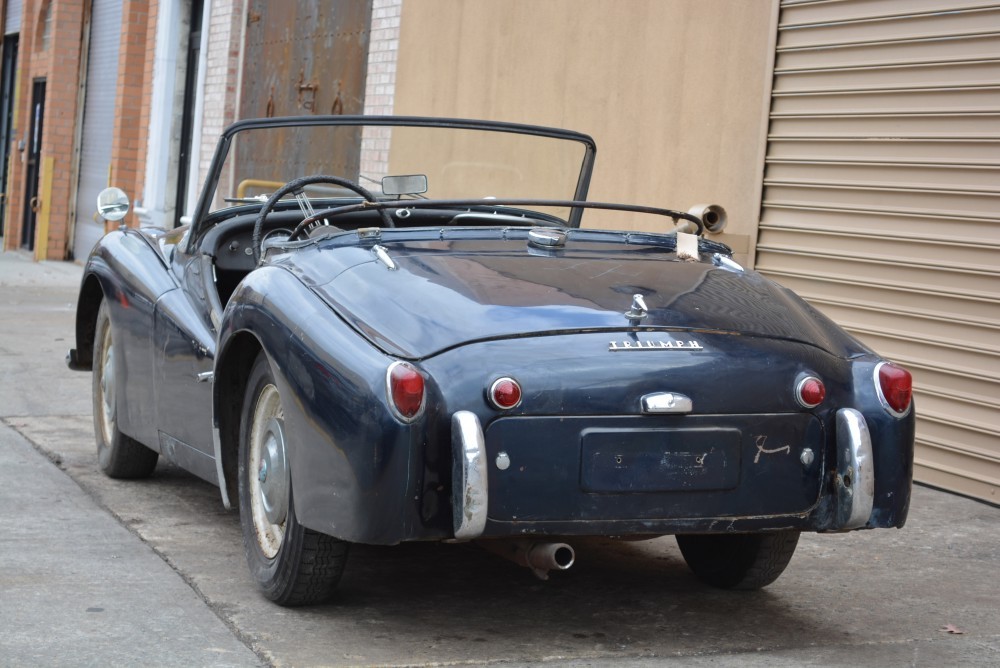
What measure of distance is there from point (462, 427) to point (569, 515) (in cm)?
37

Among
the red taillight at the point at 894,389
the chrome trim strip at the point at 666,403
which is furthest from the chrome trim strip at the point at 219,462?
the red taillight at the point at 894,389

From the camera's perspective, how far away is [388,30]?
1256 cm

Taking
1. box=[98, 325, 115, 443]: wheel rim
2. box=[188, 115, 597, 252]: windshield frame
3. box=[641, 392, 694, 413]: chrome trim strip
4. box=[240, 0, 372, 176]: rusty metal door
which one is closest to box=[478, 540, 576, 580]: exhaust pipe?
box=[641, 392, 694, 413]: chrome trim strip

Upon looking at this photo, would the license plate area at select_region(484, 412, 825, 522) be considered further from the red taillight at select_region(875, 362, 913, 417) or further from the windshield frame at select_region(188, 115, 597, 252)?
the windshield frame at select_region(188, 115, 597, 252)

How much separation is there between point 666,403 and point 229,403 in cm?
154

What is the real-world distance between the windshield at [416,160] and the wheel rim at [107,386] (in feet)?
3.05

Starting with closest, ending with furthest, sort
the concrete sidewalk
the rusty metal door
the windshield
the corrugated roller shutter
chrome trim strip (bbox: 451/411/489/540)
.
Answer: chrome trim strip (bbox: 451/411/489/540)
the concrete sidewalk
the windshield
the corrugated roller shutter
the rusty metal door

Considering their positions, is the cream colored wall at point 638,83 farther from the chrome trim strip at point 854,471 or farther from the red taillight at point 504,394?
the red taillight at point 504,394

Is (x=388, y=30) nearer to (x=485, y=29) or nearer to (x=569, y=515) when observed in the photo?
(x=485, y=29)

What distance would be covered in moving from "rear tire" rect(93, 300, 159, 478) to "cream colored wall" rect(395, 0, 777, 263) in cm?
370

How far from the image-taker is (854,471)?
3895 millimetres

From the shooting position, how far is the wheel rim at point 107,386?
6.04 meters

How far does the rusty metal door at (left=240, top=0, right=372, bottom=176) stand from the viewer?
13117mm

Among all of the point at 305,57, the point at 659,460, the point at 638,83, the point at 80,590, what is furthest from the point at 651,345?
the point at 305,57
